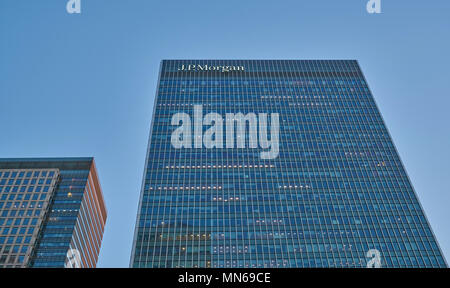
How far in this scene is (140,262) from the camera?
350 ft

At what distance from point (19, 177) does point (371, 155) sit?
129 m

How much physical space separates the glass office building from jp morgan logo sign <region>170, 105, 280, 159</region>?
19.1 inches

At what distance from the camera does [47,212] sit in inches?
5960

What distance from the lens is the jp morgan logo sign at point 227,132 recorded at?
142 m

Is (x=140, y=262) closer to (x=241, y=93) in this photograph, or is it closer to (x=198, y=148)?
(x=198, y=148)

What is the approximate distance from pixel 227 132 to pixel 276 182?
28.7 m

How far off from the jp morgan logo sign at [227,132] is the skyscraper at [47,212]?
154ft

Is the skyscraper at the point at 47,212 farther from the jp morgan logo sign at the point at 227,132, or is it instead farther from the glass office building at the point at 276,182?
the jp morgan logo sign at the point at 227,132

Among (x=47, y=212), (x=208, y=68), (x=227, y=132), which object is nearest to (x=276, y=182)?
(x=227, y=132)

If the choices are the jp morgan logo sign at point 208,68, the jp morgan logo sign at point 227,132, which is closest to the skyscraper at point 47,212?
the jp morgan logo sign at point 227,132

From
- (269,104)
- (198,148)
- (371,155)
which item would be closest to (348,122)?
(371,155)

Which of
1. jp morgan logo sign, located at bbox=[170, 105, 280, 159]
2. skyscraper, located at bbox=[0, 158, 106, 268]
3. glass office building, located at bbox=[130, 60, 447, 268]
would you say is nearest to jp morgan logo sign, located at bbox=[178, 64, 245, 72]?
glass office building, located at bbox=[130, 60, 447, 268]

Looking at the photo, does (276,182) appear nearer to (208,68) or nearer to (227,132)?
(227,132)

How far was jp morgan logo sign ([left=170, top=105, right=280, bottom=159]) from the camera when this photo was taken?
141625 millimetres
